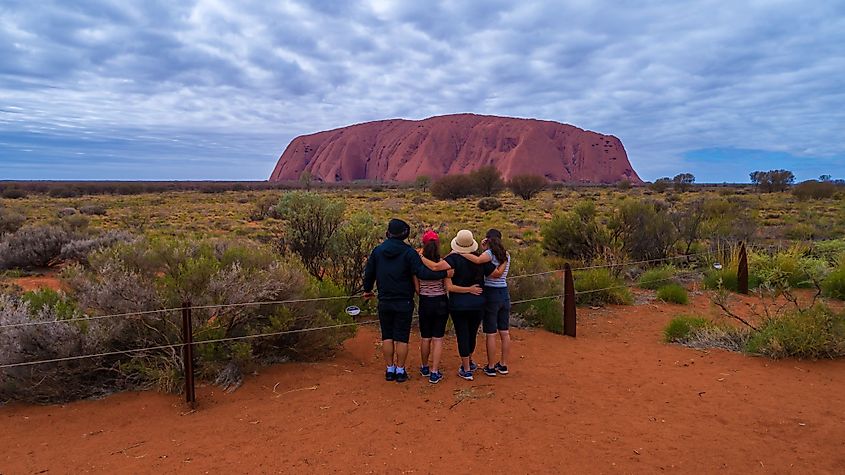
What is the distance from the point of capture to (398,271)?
541cm

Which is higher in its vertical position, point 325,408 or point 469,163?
point 469,163

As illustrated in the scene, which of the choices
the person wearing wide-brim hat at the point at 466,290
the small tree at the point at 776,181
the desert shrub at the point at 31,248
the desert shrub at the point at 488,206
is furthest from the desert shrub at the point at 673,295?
the small tree at the point at 776,181

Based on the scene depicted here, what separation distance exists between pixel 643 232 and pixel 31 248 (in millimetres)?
13955

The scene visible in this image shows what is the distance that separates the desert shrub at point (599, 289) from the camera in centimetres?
979

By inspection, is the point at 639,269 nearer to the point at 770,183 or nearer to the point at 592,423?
the point at 592,423

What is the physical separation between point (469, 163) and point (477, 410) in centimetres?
11631

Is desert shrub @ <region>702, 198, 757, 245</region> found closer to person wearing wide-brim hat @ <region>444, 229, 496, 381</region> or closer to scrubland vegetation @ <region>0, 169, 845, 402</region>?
scrubland vegetation @ <region>0, 169, 845, 402</region>

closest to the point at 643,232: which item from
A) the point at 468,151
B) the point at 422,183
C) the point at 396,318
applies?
the point at 396,318

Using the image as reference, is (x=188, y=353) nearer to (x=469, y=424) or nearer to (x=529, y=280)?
(x=469, y=424)

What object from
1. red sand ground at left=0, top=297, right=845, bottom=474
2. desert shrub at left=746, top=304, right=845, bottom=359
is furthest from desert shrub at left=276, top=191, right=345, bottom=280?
desert shrub at left=746, top=304, right=845, bottom=359

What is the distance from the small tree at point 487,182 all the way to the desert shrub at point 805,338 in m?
39.8

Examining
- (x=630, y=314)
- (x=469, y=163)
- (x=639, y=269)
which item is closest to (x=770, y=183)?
(x=639, y=269)

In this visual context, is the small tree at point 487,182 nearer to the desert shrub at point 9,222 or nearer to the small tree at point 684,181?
the small tree at point 684,181

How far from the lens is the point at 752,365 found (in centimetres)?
620
